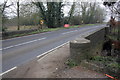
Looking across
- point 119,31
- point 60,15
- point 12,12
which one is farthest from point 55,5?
point 119,31

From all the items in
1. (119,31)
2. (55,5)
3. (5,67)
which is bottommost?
(5,67)

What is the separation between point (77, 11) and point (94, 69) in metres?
52.2

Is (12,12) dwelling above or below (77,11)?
below

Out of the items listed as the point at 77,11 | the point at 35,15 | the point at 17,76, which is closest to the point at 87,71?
the point at 17,76

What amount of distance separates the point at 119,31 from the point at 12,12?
1786cm

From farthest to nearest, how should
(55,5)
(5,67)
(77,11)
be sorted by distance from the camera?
(77,11) → (55,5) → (5,67)

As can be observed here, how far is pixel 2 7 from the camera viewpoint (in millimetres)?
Result: 22828

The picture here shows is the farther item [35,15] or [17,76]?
[35,15]

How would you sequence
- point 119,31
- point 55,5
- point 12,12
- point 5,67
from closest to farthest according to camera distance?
point 5,67, point 119,31, point 12,12, point 55,5

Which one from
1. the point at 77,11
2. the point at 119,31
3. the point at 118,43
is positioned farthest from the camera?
the point at 77,11

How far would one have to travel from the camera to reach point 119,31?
63.6 feet

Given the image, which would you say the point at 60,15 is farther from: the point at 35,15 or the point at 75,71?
the point at 75,71

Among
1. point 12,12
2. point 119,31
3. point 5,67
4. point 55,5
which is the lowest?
point 5,67

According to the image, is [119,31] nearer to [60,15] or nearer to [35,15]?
[35,15]
